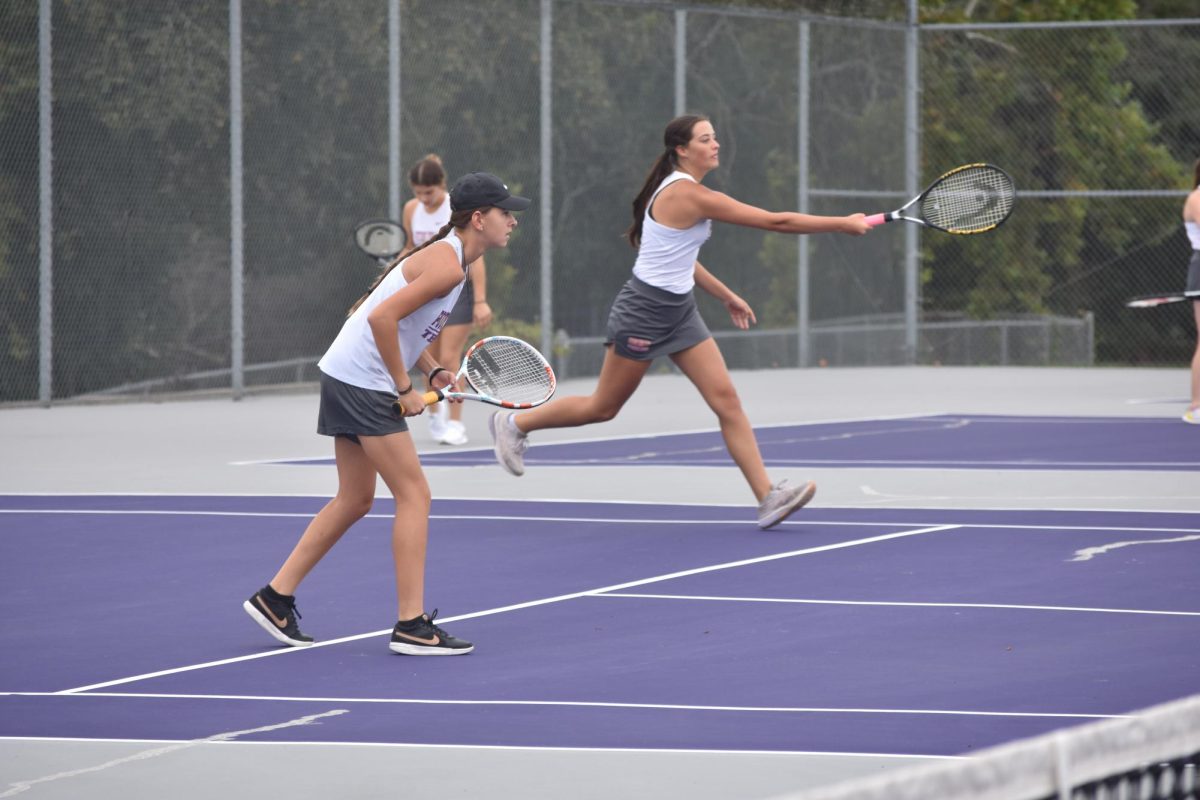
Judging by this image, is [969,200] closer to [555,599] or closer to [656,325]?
[656,325]

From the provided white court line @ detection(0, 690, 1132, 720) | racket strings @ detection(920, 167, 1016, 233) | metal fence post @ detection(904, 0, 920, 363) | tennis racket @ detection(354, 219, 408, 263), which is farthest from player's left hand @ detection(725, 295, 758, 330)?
metal fence post @ detection(904, 0, 920, 363)

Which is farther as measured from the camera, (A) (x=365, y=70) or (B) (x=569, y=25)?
(B) (x=569, y=25)

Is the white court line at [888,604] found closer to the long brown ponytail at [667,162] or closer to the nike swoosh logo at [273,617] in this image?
the nike swoosh logo at [273,617]

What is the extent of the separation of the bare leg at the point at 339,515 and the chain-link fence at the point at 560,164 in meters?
9.66

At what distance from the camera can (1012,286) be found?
23859mm

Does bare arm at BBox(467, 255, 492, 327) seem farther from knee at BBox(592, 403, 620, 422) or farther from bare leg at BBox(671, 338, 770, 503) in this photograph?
bare leg at BBox(671, 338, 770, 503)

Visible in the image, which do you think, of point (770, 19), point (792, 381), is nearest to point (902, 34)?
point (770, 19)

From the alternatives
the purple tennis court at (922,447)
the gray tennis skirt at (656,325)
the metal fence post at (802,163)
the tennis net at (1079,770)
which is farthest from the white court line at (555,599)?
the metal fence post at (802,163)

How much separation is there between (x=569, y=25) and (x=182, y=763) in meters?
15.1

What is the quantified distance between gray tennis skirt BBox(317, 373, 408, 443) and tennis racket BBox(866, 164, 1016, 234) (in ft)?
13.8

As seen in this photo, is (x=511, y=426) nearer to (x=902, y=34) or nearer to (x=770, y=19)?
(x=770, y=19)

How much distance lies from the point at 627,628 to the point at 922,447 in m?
6.94

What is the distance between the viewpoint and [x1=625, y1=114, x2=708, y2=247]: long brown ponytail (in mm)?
9664

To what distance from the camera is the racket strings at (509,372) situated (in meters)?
7.82
